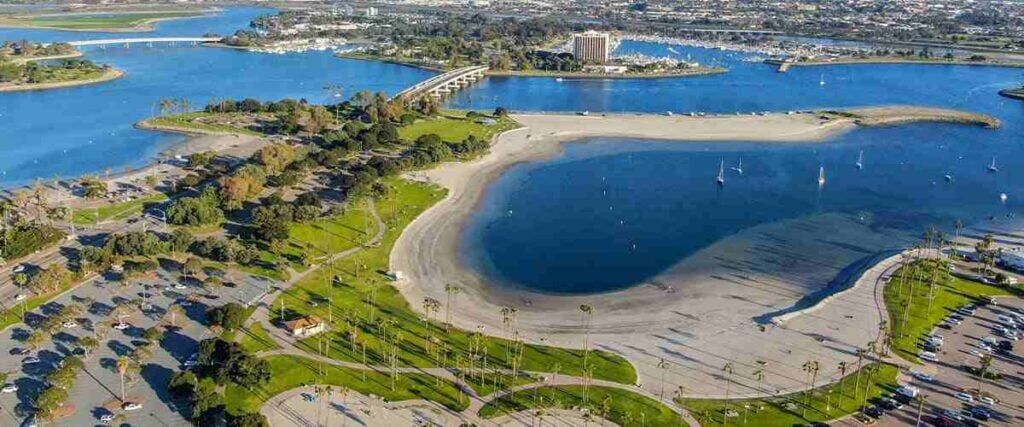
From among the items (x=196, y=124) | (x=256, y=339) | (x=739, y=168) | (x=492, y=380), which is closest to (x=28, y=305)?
(x=256, y=339)

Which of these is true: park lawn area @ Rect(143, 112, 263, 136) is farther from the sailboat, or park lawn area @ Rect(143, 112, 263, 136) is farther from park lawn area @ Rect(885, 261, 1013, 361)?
park lawn area @ Rect(885, 261, 1013, 361)

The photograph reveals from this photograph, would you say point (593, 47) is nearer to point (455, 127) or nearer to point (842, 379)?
point (455, 127)

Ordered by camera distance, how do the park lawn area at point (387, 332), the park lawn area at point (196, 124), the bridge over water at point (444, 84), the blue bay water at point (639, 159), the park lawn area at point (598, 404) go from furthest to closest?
the bridge over water at point (444, 84)
the park lawn area at point (196, 124)
the blue bay water at point (639, 159)
the park lawn area at point (387, 332)
the park lawn area at point (598, 404)

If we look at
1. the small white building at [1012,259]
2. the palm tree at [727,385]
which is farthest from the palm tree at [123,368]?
the small white building at [1012,259]

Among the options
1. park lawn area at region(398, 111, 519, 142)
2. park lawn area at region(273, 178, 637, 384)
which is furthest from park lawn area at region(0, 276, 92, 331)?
park lawn area at region(398, 111, 519, 142)

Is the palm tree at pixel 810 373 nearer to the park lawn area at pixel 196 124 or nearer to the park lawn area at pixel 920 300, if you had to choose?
the park lawn area at pixel 920 300

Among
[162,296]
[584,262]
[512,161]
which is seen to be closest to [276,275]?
[162,296]

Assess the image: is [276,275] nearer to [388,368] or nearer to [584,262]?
[388,368]
